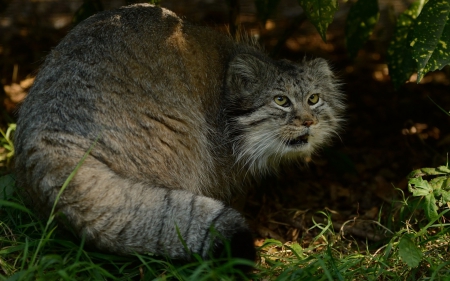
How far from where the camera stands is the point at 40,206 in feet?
12.5

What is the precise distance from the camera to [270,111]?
14.7ft

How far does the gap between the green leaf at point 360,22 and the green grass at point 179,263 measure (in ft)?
5.34

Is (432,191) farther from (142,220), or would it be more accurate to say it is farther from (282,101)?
(142,220)

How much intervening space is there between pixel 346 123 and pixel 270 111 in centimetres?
252

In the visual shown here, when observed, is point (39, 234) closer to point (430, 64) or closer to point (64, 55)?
point (64, 55)

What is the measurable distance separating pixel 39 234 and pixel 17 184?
0.45 meters

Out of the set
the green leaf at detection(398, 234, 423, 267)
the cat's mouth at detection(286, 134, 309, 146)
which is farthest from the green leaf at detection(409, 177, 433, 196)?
the cat's mouth at detection(286, 134, 309, 146)

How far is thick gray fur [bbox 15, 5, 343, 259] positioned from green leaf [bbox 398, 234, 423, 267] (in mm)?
977

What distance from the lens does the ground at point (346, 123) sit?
5.50m

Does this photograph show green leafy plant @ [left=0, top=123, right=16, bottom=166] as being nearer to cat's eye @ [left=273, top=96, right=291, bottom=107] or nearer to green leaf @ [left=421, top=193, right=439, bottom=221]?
cat's eye @ [left=273, top=96, right=291, bottom=107]

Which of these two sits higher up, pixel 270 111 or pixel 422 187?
pixel 270 111

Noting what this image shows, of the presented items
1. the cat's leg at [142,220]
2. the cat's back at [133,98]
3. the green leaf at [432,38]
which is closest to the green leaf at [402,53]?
the green leaf at [432,38]

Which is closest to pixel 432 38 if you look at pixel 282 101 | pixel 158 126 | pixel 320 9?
pixel 320 9

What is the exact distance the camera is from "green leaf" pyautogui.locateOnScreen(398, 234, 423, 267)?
3556mm
